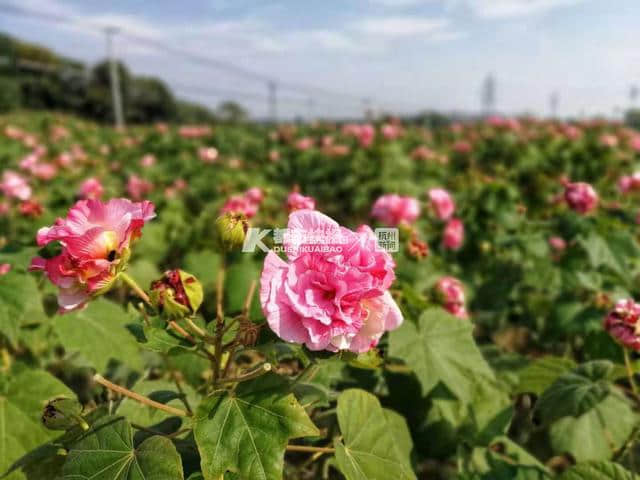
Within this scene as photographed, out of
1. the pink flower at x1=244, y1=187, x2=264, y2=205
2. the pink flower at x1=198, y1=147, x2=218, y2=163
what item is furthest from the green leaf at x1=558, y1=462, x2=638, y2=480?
the pink flower at x1=198, y1=147, x2=218, y2=163

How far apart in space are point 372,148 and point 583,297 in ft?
9.95

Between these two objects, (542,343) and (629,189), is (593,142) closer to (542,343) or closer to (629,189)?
(629,189)

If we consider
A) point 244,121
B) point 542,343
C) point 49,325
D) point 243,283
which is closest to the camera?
point 49,325

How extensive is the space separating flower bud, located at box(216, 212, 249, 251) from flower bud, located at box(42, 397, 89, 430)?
0.38m

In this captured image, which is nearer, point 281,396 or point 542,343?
point 281,396

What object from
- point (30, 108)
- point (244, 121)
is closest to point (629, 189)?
point (244, 121)

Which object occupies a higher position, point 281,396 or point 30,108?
point 30,108

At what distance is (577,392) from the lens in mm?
1263

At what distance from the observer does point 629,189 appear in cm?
274

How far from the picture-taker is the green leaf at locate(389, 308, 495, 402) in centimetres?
138

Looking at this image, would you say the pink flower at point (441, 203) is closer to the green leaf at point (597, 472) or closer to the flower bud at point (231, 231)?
the green leaf at point (597, 472)

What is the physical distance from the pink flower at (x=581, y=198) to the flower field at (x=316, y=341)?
2cm

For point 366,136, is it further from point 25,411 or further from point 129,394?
point 129,394

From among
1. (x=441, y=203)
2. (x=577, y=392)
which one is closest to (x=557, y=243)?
(x=441, y=203)
